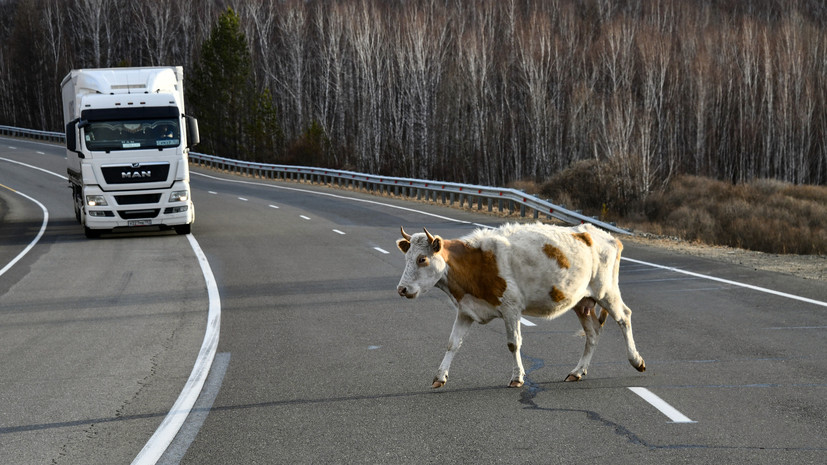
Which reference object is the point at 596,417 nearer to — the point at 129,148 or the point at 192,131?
the point at 192,131

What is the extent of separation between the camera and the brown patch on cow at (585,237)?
8.39 meters

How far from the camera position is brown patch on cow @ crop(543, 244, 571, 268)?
26.6 feet

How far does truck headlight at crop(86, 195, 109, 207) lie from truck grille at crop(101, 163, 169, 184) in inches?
18.6

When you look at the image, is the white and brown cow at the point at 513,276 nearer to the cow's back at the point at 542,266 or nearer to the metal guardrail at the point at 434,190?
the cow's back at the point at 542,266

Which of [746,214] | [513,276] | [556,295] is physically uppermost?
[513,276]

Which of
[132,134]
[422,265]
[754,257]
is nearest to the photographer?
[422,265]

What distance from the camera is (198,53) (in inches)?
3912

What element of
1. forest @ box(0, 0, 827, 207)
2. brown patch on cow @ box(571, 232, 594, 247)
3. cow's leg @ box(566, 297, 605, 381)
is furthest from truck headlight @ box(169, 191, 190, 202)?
forest @ box(0, 0, 827, 207)

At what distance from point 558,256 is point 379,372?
6.73 feet

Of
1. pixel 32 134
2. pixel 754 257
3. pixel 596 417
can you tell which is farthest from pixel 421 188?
pixel 32 134

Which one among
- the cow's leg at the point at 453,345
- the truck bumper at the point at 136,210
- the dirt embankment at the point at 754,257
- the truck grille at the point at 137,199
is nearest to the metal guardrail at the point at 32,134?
the truck bumper at the point at 136,210

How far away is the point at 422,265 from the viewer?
7680 mm

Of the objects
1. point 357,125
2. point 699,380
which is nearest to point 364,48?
point 357,125

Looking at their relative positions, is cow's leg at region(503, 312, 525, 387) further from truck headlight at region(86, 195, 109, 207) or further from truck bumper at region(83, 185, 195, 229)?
truck headlight at region(86, 195, 109, 207)
